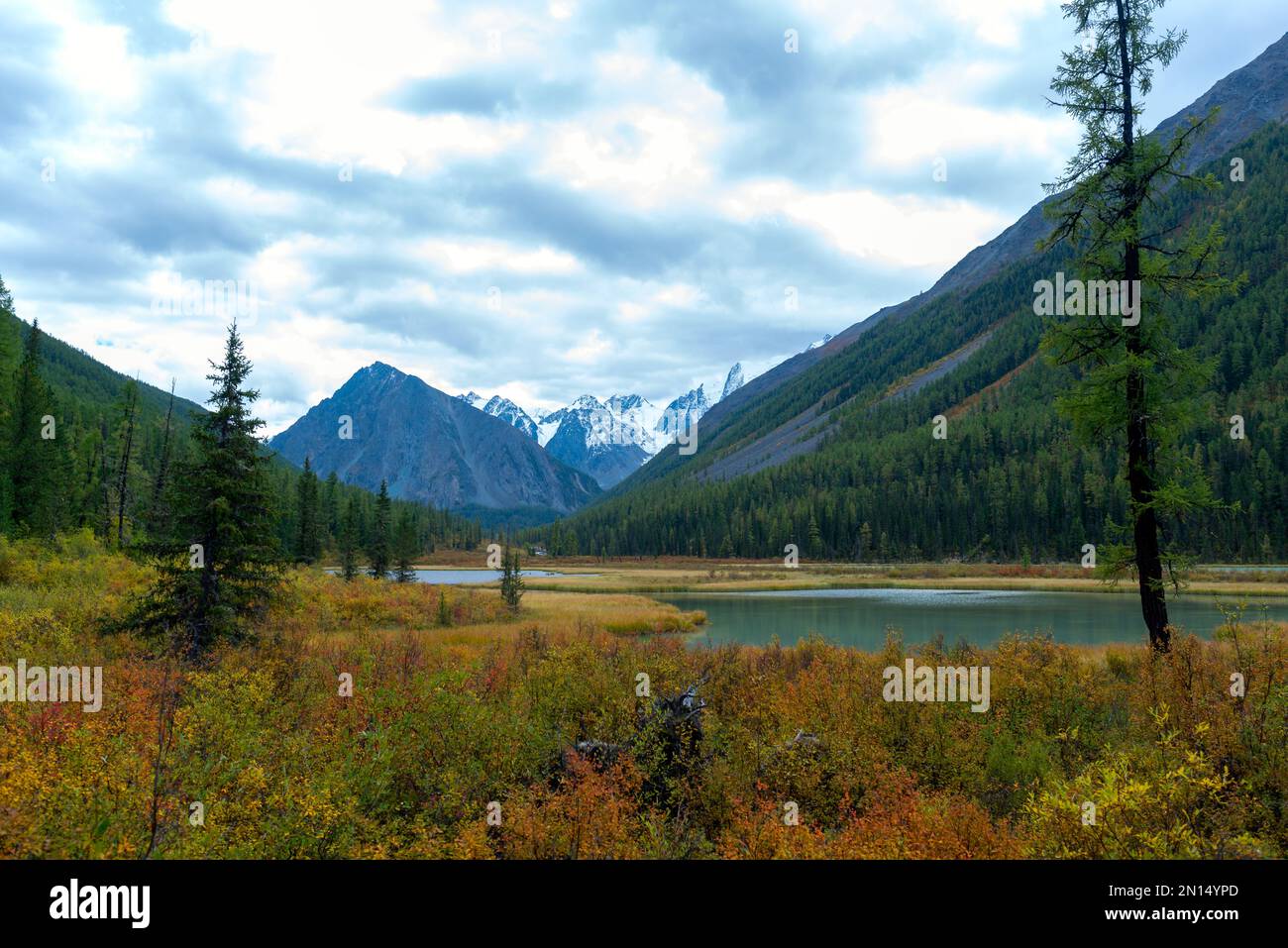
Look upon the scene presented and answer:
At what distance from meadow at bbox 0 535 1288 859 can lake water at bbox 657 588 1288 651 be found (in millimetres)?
14364

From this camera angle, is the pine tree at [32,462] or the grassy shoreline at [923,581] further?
the grassy shoreline at [923,581]

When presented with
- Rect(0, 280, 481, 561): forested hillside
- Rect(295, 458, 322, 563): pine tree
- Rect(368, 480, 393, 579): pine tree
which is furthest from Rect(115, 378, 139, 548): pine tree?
Rect(368, 480, 393, 579): pine tree

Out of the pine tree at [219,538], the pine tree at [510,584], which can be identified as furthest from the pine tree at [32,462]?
the pine tree at [219,538]

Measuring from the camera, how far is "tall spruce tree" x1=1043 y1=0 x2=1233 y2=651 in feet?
45.7

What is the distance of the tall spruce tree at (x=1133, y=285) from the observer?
45.7 feet

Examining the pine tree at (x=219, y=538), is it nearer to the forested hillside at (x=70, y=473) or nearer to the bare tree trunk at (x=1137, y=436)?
the forested hillside at (x=70, y=473)

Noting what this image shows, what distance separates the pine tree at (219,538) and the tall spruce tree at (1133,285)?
21.2m

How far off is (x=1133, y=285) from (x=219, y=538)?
77.6 ft

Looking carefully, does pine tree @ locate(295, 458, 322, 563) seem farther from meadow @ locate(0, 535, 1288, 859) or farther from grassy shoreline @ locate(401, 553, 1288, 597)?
meadow @ locate(0, 535, 1288, 859)

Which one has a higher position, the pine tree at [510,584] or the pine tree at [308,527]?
the pine tree at [308,527]

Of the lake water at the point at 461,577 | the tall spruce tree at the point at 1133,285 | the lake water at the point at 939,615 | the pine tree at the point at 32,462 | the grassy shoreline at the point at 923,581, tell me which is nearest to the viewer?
the tall spruce tree at the point at 1133,285

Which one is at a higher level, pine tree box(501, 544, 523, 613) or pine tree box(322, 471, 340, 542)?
pine tree box(322, 471, 340, 542)

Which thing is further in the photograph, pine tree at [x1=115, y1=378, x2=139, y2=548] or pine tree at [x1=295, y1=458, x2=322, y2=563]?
pine tree at [x1=295, y1=458, x2=322, y2=563]

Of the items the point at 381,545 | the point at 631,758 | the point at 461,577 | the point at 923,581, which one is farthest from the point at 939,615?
the point at 461,577
